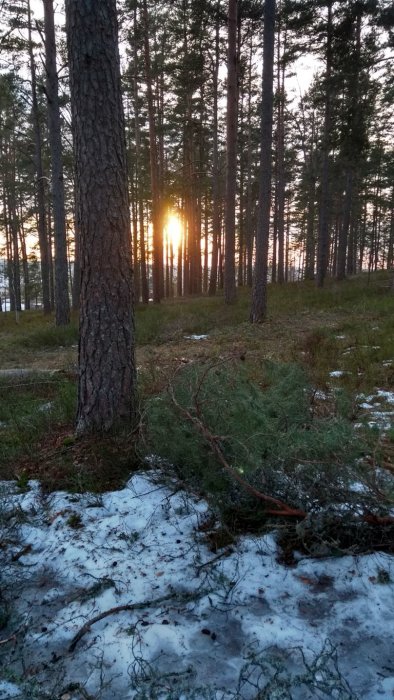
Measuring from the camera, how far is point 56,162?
13219 millimetres

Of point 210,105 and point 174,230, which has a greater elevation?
point 210,105

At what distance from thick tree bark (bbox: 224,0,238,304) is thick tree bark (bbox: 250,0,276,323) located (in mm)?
2933

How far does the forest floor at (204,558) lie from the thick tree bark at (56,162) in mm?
10599

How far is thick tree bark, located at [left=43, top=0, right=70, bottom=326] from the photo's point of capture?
40.2 feet

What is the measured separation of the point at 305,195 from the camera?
30.0m

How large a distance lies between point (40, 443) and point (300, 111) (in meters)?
28.8

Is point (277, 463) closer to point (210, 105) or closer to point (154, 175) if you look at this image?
point (154, 175)

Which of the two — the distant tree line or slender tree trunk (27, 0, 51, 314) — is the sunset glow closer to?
the distant tree line

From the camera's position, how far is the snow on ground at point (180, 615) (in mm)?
1552

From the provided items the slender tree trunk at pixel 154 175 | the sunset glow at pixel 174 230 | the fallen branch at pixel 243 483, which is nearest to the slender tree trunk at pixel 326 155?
the slender tree trunk at pixel 154 175

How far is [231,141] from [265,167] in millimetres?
3483

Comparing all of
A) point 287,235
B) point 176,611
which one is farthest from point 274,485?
point 287,235

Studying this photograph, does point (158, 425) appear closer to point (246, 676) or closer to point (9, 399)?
point (246, 676)

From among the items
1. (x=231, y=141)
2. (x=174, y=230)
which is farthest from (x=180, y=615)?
(x=174, y=230)
